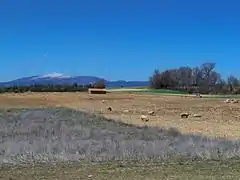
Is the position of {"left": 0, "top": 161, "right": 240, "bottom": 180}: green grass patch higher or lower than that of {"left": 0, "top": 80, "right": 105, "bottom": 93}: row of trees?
lower

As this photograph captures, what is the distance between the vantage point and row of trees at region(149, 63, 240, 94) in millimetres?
91500

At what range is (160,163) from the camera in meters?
10.4

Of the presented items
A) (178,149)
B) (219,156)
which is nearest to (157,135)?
(178,149)

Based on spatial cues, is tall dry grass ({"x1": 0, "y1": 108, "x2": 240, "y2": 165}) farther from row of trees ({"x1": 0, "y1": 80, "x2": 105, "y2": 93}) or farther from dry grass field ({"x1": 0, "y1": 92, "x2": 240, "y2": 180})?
row of trees ({"x1": 0, "y1": 80, "x2": 105, "y2": 93})

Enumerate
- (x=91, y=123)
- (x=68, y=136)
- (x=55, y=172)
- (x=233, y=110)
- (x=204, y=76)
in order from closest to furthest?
(x=55, y=172)
(x=68, y=136)
(x=91, y=123)
(x=233, y=110)
(x=204, y=76)

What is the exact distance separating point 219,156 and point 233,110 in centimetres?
2835

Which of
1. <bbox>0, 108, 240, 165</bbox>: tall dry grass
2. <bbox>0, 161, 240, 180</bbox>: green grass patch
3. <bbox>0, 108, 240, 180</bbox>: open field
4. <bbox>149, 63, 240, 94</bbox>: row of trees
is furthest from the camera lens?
<bbox>149, 63, 240, 94</bbox>: row of trees

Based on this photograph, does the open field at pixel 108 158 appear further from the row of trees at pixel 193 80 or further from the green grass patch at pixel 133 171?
the row of trees at pixel 193 80

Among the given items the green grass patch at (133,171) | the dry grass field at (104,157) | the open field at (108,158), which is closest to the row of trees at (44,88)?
the dry grass field at (104,157)

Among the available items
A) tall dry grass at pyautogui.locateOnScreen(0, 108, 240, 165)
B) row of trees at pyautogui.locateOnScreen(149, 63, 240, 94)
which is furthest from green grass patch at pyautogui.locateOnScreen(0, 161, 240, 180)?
row of trees at pyautogui.locateOnScreen(149, 63, 240, 94)

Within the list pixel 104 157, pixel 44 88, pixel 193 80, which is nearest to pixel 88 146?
pixel 104 157

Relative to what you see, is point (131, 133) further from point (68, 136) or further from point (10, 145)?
point (10, 145)

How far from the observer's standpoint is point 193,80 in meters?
105

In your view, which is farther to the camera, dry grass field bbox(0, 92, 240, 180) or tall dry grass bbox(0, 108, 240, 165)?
tall dry grass bbox(0, 108, 240, 165)
